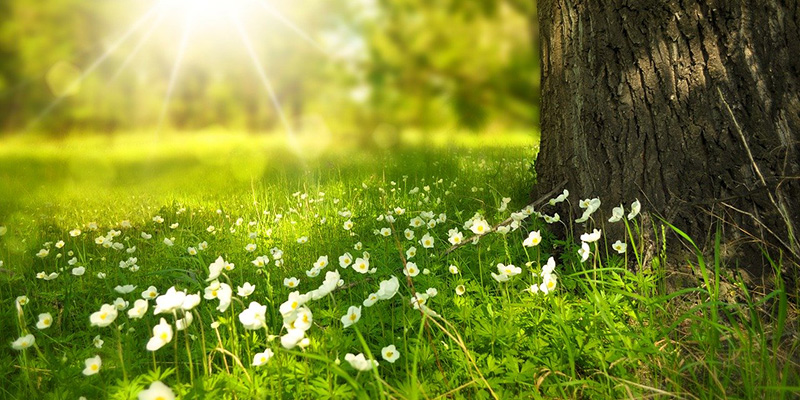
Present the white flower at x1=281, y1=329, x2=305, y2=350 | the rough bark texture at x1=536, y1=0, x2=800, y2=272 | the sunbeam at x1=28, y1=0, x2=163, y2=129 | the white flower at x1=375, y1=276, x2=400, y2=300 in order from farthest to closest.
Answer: the sunbeam at x1=28, y1=0, x2=163, y2=129 → the rough bark texture at x1=536, y1=0, x2=800, y2=272 → the white flower at x1=375, y1=276, x2=400, y2=300 → the white flower at x1=281, y1=329, x2=305, y2=350

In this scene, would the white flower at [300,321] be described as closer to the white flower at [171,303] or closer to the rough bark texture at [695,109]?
the white flower at [171,303]

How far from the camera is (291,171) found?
498 cm

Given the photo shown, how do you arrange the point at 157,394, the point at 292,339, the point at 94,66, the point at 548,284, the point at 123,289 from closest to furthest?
the point at 157,394 < the point at 292,339 < the point at 548,284 < the point at 123,289 < the point at 94,66

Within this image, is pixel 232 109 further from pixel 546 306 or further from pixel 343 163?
pixel 546 306

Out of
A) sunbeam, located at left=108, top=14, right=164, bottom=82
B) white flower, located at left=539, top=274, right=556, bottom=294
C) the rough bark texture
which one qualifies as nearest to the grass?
white flower, located at left=539, top=274, right=556, bottom=294

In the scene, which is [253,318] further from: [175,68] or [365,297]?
[175,68]

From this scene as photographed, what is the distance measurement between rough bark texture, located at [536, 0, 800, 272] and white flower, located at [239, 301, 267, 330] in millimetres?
1469

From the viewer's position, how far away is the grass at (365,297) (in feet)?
4.22

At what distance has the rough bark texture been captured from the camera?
5.67ft

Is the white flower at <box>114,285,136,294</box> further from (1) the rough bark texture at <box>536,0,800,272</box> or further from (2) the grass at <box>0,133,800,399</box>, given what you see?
(1) the rough bark texture at <box>536,0,800,272</box>

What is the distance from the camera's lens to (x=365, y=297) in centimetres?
189

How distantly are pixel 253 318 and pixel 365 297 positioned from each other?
0.70m

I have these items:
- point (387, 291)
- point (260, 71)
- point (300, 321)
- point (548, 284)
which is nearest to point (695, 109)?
point (548, 284)

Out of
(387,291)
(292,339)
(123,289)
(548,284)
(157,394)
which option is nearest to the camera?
(157,394)
